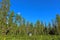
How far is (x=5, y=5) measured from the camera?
2895 centimetres

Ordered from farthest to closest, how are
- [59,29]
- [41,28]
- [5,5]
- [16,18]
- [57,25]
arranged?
[41,28] < [57,25] < [59,29] < [16,18] < [5,5]

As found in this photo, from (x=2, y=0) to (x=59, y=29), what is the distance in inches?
1157

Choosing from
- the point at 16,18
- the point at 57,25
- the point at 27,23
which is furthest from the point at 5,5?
the point at 27,23

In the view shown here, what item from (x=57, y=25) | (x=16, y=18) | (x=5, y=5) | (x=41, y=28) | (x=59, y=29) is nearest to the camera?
(x=5, y=5)

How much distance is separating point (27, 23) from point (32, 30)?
4.41 meters

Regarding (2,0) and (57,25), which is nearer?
(2,0)

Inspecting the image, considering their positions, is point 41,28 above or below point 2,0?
below

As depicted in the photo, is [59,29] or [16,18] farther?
[59,29]

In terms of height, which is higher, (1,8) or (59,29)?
(1,8)

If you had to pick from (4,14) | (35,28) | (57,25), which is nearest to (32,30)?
(35,28)

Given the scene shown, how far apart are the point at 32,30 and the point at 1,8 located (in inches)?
1377

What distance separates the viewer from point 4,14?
2952cm

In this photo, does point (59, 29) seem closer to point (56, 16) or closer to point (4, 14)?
point (56, 16)

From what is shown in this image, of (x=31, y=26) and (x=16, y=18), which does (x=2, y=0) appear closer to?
(x=16, y=18)
